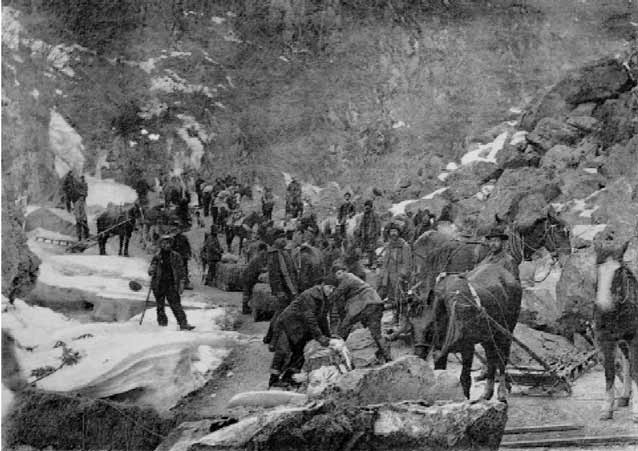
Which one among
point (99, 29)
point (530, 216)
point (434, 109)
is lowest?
point (530, 216)

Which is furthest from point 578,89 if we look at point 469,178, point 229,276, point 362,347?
point 229,276

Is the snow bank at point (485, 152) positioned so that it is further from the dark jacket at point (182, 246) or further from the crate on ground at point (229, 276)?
the dark jacket at point (182, 246)

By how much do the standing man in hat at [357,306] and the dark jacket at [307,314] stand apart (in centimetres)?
13

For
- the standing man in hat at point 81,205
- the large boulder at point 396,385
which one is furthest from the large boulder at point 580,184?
the standing man in hat at point 81,205

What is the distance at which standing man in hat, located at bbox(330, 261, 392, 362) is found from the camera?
7.62 meters

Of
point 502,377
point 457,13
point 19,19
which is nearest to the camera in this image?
point 502,377

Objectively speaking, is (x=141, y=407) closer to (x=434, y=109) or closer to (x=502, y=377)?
(x=502, y=377)

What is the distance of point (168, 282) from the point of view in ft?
A: 26.1

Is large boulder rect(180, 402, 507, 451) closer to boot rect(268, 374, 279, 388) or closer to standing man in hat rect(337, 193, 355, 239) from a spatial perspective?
boot rect(268, 374, 279, 388)

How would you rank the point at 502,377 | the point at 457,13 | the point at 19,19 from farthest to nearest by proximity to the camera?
the point at 457,13
the point at 19,19
the point at 502,377

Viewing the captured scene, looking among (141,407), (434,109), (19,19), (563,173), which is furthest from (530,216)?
(19,19)

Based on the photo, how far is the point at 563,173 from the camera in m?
8.51

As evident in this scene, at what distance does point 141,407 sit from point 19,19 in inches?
145

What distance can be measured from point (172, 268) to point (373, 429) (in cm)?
239
